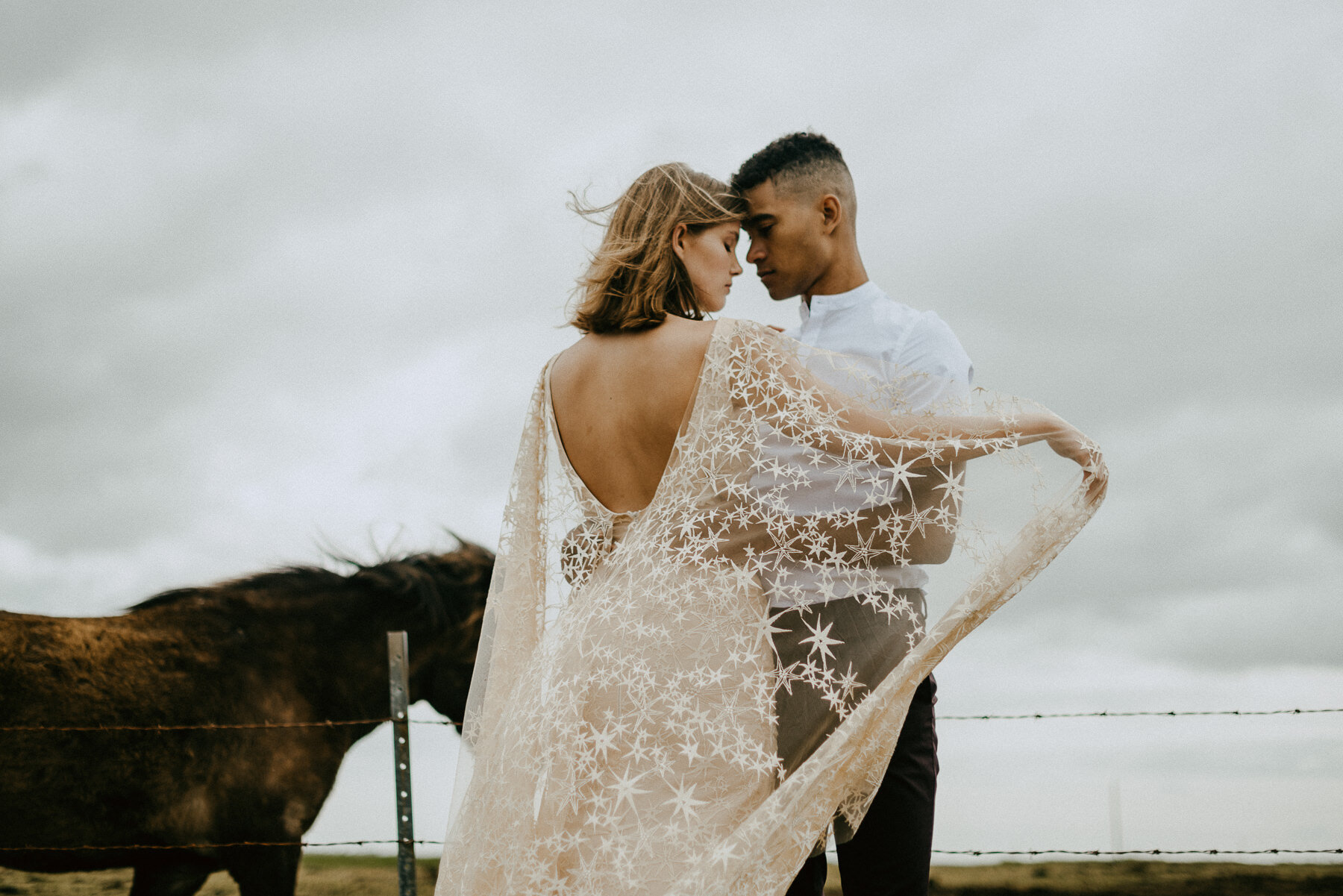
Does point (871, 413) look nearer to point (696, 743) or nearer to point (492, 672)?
point (696, 743)

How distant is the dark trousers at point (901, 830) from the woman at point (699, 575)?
6.4 inches

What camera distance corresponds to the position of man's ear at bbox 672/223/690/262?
1.76 metres

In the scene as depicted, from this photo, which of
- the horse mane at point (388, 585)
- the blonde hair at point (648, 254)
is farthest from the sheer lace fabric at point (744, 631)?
the horse mane at point (388, 585)

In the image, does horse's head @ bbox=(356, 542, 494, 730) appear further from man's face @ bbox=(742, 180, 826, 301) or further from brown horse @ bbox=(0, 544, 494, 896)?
man's face @ bbox=(742, 180, 826, 301)

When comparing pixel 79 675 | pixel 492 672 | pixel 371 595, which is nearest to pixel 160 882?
pixel 79 675

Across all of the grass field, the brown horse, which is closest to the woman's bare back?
the brown horse

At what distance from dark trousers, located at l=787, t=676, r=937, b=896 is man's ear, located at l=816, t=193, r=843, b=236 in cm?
112

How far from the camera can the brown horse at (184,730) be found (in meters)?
3.84

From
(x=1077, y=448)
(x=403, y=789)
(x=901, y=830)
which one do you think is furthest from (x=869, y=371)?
(x=403, y=789)

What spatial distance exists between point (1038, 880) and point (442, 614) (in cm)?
407

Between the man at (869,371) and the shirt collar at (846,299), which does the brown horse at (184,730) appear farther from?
the shirt collar at (846,299)

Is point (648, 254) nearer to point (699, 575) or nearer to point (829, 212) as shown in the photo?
point (699, 575)

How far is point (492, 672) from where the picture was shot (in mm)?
1957

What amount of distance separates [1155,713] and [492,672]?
244 centimetres
